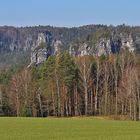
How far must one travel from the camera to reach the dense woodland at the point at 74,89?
107688mm

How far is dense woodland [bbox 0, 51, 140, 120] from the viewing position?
353 ft

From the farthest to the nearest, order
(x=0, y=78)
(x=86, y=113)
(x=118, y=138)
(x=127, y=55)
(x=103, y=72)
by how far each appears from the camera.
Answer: (x=0, y=78)
(x=127, y=55)
(x=103, y=72)
(x=86, y=113)
(x=118, y=138)

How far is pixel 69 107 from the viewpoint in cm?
11181

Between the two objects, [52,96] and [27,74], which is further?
[27,74]

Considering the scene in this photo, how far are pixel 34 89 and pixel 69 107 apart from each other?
8.86m

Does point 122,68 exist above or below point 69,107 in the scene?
above

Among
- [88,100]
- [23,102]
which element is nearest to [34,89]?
[23,102]

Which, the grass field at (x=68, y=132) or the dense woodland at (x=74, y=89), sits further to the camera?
the dense woodland at (x=74, y=89)

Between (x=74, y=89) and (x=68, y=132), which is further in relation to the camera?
(x=74, y=89)

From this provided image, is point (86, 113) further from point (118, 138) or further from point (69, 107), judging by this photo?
point (118, 138)

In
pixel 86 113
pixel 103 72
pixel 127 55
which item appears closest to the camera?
pixel 86 113

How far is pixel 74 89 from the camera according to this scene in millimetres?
112250

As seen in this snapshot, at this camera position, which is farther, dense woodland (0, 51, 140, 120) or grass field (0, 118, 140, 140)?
dense woodland (0, 51, 140, 120)

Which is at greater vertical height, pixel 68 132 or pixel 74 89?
pixel 74 89
